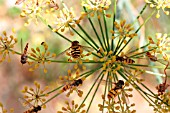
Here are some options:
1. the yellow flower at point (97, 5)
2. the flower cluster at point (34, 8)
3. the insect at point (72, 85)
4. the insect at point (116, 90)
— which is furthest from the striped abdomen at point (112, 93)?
the flower cluster at point (34, 8)

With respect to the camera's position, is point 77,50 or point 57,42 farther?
point 57,42

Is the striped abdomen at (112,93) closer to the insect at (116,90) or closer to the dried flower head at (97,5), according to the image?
the insect at (116,90)

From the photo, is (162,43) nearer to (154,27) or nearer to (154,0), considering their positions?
(154,0)

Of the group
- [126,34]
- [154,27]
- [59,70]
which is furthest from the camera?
[59,70]

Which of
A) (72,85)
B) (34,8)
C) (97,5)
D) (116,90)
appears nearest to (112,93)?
(116,90)

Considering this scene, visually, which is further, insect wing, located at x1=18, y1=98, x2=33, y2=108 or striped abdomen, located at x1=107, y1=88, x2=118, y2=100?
insect wing, located at x1=18, y1=98, x2=33, y2=108

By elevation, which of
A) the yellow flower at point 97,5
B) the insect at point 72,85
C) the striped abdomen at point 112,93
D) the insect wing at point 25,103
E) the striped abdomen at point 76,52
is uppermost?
the yellow flower at point 97,5

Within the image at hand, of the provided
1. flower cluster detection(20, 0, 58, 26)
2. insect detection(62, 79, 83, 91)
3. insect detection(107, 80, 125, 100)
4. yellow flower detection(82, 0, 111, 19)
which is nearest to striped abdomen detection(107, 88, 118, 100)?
insect detection(107, 80, 125, 100)

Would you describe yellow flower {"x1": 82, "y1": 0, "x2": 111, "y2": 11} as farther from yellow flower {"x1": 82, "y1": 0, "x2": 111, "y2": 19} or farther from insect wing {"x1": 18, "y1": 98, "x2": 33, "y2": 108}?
insect wing {"x1": 18, "y1": 98, "x2": 33, "y2": 108}

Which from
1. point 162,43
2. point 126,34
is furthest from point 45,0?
point 162,43

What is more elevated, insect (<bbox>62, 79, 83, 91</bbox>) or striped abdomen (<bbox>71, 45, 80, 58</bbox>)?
striped abdomen (<bbox>71, 45, 80, 58</bbox>)

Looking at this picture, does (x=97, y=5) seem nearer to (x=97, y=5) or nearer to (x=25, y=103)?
(x=97, y=5)
